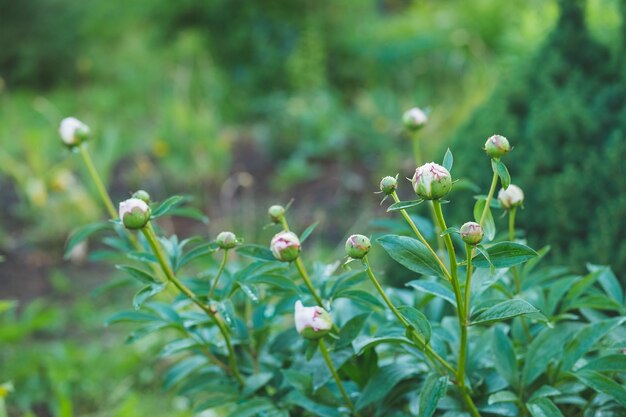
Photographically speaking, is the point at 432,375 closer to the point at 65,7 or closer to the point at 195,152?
the point at 195,152

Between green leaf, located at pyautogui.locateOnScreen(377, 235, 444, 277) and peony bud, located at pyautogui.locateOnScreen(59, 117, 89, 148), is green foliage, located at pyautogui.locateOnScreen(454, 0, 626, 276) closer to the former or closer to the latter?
green leaf, located at pyautogui.locateOnScreen(377, 235, 444, 277)

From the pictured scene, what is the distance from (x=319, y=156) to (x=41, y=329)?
1744mm

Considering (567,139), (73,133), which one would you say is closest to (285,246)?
(73,133)

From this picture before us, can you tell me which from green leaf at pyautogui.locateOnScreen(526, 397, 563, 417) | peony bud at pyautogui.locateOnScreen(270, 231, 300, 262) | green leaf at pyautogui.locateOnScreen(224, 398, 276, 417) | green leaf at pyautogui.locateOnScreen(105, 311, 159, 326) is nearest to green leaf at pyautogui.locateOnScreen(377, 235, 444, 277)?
peony bud at pyautogui.locateOnScreen(270, 231, 300, 262)

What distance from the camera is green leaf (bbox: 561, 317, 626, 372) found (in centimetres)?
100

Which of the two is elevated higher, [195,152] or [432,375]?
[195,152]

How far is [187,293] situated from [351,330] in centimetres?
22

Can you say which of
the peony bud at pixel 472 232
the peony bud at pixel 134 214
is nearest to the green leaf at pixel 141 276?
the peony bud at pixel 134 214

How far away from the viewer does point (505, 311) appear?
2.89ft

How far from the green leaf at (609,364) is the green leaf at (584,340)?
3 centimetres

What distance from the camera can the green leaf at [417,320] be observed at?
0.89 metres

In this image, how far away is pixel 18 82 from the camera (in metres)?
5.48

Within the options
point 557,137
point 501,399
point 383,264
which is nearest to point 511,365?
point 501,399

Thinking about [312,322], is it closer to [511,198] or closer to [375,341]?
[375,341]
